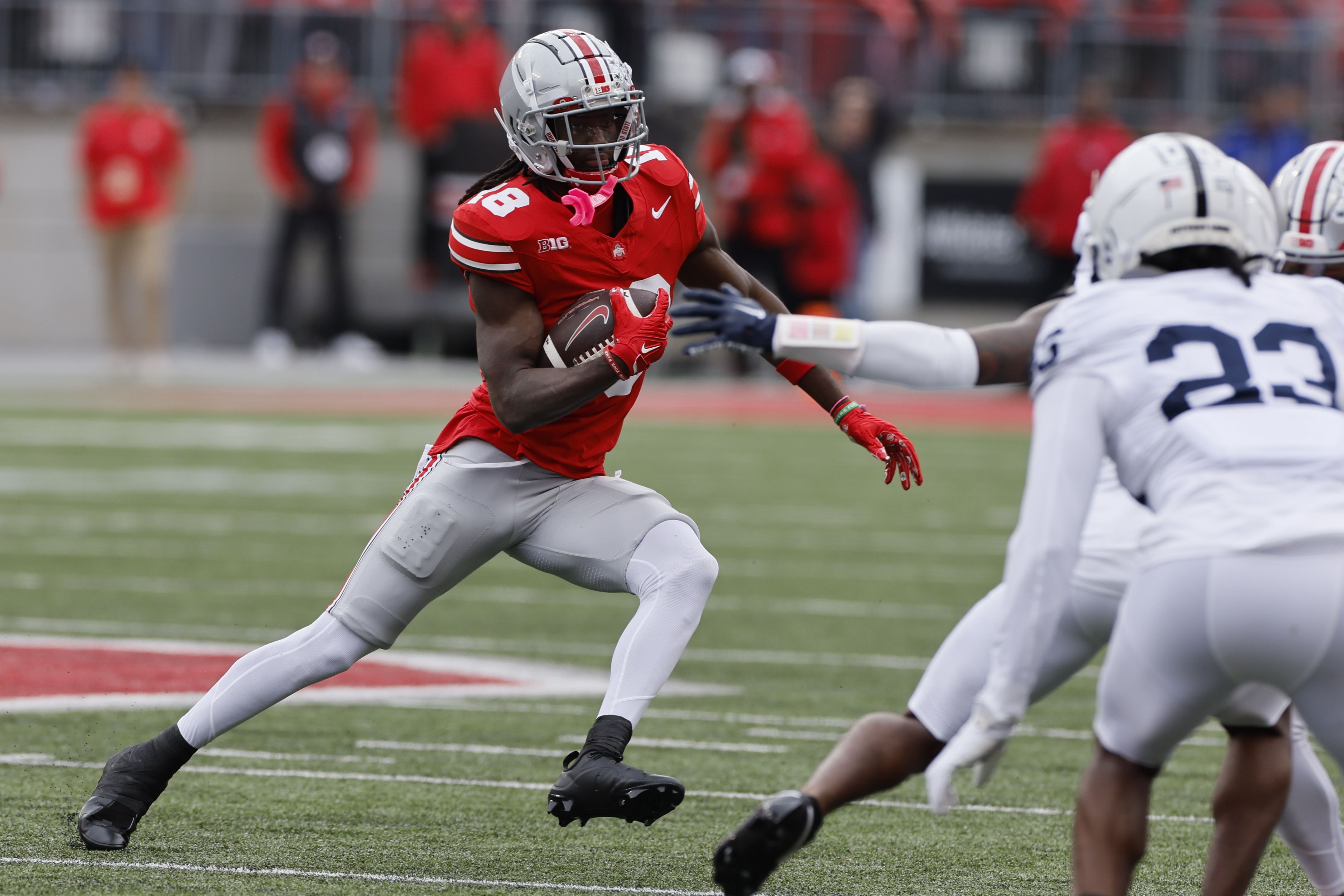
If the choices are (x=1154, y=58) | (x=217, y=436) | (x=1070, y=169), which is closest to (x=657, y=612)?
(x=217, y=436)

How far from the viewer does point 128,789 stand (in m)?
4.37

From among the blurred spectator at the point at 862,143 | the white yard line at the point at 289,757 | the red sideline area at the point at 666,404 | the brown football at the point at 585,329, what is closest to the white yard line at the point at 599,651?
the white yard line at the point at 289,757

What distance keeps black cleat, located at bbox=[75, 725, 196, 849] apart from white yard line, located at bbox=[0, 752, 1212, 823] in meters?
0.71

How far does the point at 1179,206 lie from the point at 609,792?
1.55 m

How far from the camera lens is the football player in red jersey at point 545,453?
4312 millimetres

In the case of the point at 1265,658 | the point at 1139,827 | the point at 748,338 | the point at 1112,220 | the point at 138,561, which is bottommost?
the point at 138,561

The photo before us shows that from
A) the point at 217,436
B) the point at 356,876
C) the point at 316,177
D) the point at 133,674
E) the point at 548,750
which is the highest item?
the point at 356,876

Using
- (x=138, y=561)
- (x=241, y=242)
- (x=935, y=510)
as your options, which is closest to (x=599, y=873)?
(x=138, y=561)

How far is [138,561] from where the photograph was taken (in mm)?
8930

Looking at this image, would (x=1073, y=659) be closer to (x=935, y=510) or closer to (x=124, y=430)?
(x=935, y=510)

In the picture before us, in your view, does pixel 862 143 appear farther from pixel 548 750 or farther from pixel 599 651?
pixel 548 750

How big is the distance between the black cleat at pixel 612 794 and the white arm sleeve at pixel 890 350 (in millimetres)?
928

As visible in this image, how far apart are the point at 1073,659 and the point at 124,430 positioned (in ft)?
36.0

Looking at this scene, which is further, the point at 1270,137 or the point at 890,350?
the point at 1270,137
